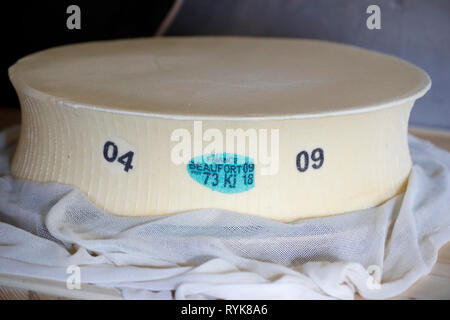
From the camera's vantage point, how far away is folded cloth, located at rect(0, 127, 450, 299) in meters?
1.22

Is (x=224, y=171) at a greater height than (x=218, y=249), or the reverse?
(x=224, y=171)

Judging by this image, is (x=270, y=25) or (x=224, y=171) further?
(x=270, y=25)

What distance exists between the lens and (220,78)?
1.62 meters

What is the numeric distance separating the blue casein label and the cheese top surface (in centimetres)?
10

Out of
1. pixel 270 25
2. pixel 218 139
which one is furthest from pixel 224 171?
pixel 270 25

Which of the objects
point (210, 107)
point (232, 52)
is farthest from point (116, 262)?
point (232, 52)

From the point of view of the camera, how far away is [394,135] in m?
1.53

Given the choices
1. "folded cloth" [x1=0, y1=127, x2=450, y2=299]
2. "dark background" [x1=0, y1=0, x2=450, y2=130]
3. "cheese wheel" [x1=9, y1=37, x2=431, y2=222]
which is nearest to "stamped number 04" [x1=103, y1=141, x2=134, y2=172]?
"cheese wheel" [x1=9, y1=37, x2=431, y2=222]

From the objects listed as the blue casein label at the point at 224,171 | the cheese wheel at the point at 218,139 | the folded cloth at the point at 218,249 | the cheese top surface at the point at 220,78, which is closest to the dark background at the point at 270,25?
the cheese top surface at the point at 220,78

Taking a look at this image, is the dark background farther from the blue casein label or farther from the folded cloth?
the blue casein label

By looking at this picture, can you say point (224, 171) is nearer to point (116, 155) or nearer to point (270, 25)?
point (116, 155)

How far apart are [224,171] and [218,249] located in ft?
0.56

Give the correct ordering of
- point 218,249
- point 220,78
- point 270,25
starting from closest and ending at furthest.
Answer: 1. point 218,249
2. point 220,78
3. point 270,25

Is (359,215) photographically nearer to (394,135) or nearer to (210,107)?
(394,135)
